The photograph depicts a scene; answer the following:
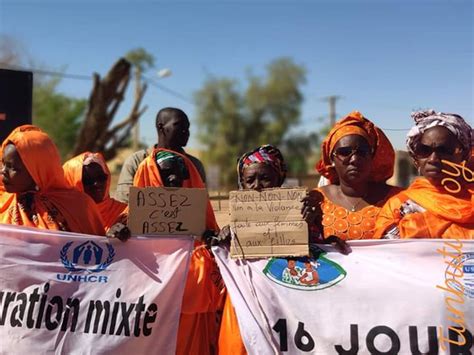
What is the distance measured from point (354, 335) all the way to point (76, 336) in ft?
4.91

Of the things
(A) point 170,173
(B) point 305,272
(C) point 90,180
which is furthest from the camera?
(C) point 90,180

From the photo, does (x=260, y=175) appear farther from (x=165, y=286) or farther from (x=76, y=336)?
(x=76, y=336)

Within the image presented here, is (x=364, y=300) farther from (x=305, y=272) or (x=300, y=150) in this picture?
(x=300, y=150)

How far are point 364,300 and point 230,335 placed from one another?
0.73m

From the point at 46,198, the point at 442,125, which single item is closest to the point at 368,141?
the point at 442,125

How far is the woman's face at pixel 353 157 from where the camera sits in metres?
2.97

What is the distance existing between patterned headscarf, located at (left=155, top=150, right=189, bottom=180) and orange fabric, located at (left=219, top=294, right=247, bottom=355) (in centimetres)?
83

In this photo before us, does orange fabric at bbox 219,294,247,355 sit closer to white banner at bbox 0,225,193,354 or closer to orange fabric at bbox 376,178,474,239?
white banner at bbox 0,225,193,354

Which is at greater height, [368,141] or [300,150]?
[300,150]

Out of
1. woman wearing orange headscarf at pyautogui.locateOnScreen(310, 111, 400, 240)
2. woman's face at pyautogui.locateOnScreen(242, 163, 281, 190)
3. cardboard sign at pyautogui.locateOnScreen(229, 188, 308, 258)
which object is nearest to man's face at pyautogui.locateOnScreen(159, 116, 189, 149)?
woman's face at pyautogui.locateOnScreen(242, 163, 281, 190)

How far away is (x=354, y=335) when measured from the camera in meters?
2.62

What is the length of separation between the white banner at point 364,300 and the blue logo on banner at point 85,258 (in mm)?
715

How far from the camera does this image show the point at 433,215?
264 cm

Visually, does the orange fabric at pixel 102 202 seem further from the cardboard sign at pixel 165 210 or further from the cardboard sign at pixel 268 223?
the cardboard sign at pixel 268 223
